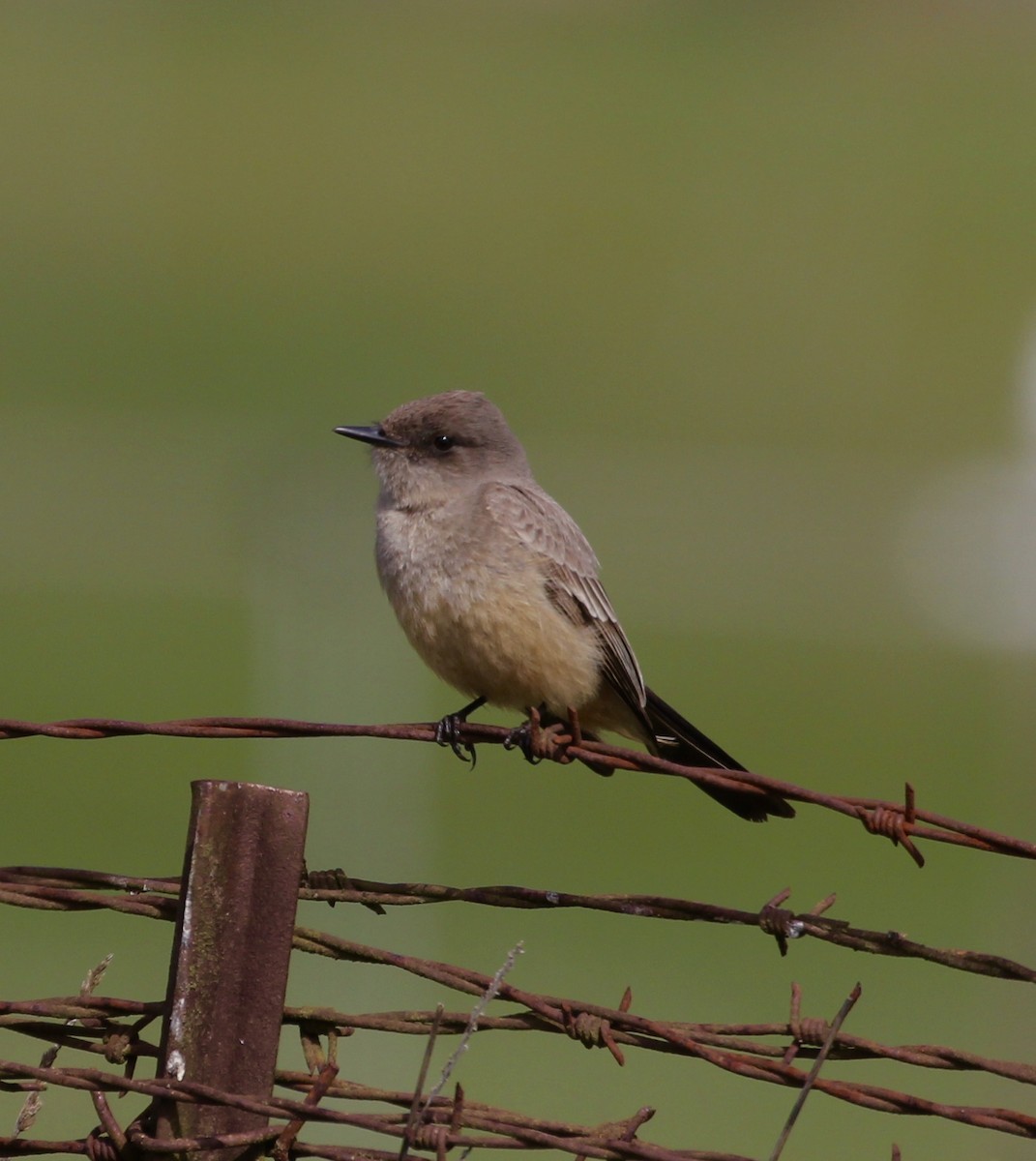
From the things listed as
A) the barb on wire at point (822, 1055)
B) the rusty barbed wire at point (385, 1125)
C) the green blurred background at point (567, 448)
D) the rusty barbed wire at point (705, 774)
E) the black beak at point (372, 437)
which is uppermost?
the green blurred background at point (567, 448)

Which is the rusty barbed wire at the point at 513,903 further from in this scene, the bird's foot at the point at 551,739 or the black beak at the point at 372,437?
the black beak at the point at 372,437

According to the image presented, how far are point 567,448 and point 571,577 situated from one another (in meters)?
13.4

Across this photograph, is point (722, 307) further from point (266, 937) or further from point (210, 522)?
point (266, 937)

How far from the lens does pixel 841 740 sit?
14992mm

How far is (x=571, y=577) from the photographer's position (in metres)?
4.41

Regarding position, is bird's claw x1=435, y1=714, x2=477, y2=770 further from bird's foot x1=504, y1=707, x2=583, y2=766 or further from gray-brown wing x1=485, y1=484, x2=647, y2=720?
gray-brown wing x1=485, y1=484, x2=647, y2=720

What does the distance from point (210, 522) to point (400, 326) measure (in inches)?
381

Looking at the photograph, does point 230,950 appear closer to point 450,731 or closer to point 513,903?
point 513,903

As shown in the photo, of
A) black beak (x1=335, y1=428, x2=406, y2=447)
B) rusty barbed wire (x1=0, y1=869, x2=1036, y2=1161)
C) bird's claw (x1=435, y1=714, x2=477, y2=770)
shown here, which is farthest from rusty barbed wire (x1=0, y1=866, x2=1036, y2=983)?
black beak (x1=335, y1=428, x2=406, y2=447)

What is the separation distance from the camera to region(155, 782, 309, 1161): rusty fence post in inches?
88.7

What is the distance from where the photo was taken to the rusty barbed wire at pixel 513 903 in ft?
7.64

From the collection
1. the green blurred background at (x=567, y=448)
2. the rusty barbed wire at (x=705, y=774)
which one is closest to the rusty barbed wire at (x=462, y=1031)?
the rusty barbed wire at (x=705, y=774)

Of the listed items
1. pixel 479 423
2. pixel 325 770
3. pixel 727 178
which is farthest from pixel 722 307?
pixel 479 423

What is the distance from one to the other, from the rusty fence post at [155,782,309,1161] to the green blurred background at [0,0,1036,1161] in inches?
199
